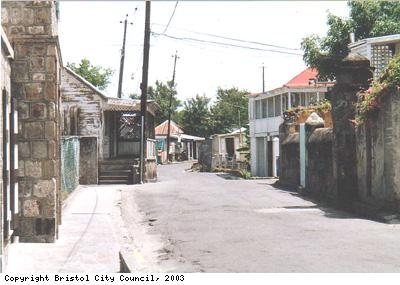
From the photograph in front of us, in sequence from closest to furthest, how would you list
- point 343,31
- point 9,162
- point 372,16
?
1. point 9,162
2. point 372,16
3. point 343,31

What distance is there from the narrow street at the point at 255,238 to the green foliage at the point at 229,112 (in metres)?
60.3

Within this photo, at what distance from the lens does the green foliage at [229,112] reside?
79000 mm

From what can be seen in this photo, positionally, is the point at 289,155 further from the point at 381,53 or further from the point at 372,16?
the point at 372,16

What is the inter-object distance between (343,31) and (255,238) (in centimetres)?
2445

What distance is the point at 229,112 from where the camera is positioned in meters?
80.5

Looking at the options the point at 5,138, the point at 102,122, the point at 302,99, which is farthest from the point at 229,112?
the point at 5,138

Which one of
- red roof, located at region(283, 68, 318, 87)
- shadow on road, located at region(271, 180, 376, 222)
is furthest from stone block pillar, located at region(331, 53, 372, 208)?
red roof, located at region(283, 68, 318, 87)

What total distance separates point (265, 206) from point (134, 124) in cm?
1891

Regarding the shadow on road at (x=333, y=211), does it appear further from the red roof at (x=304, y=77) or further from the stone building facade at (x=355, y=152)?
the red roof at (x=304, y=77)

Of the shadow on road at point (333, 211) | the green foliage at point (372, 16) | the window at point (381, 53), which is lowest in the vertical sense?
the shadow on road at point (333, 211)

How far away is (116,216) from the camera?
51.7 ft

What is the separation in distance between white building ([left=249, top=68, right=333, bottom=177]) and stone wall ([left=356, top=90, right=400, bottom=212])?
742 inches

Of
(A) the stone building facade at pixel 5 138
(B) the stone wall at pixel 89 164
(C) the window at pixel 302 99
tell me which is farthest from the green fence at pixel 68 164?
(C) the window at pixel 302 99

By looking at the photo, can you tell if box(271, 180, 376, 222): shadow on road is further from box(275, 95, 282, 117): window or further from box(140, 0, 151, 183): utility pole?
box(275, 95, 282, 117): window
